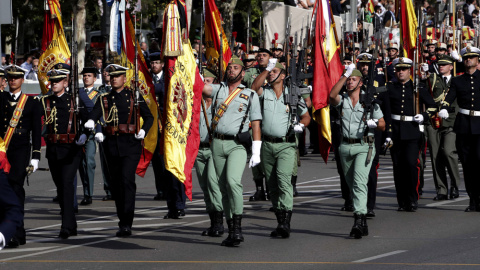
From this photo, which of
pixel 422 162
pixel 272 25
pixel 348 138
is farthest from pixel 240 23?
pixel 348 138

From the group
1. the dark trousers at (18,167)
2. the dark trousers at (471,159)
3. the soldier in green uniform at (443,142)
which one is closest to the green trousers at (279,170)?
the dark trousers at (18,167)

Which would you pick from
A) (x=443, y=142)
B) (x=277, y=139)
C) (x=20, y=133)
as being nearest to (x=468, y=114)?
(x=443, y=142)

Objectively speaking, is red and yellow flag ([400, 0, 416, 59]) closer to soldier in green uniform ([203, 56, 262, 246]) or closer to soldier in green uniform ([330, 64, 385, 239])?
soldier in green uniform ([330, 64, 385, 239])

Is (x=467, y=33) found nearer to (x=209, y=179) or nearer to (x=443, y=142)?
(x=443, y=142)

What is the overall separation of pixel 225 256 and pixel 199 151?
184 cm

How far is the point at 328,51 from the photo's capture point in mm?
15711

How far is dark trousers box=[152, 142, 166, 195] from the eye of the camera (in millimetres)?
15703

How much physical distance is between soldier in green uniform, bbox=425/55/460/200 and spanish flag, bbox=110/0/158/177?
4.25 meters

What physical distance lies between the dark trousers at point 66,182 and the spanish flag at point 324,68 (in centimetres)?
347

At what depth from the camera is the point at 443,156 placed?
16.1 m

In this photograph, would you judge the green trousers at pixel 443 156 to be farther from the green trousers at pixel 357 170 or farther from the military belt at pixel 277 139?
the military belt at pixel 277 139

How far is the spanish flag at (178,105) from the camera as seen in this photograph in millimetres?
11938

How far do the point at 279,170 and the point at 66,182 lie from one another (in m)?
2.57

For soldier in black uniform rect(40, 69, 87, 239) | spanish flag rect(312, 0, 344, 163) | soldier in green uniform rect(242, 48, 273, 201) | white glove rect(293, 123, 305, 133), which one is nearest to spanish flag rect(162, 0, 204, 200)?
white glove rect(293, 123, 305, 133)
